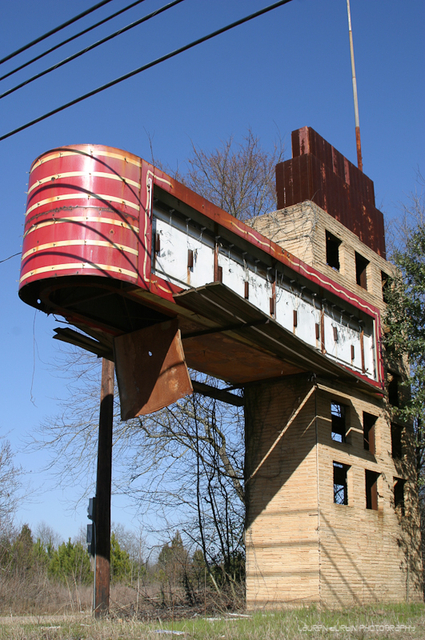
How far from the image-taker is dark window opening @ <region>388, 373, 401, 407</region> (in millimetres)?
22462

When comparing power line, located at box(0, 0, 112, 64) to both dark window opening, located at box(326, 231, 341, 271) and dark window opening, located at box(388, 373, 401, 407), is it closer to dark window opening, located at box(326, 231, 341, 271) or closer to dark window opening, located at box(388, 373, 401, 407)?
dark window opening, located at box(326, 231, 341, 271)

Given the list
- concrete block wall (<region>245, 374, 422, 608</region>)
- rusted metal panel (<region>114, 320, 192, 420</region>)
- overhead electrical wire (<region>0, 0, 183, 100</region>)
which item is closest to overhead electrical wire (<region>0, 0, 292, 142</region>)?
overhead electrical wire (<region>0, 0, 183, 100</region>)

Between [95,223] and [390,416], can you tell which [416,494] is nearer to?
[390,416]

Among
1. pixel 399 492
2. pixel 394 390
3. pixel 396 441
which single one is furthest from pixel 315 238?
pixel 399 492

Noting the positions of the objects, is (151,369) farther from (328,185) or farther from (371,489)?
(328,185)

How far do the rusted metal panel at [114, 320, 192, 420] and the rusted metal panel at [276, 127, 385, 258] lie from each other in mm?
9305

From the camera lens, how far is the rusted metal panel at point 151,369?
516 inches

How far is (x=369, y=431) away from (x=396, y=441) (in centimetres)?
261

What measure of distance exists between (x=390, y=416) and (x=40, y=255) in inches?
530

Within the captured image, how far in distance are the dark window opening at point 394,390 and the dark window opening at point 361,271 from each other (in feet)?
11.3

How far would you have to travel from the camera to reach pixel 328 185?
21.9m

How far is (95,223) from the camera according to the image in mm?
12000

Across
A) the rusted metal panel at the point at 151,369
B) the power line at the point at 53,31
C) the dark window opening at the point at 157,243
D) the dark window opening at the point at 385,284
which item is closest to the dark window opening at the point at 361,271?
the dark window opening at the point at 385,284

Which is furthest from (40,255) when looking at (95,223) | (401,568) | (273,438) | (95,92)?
(401,568)
